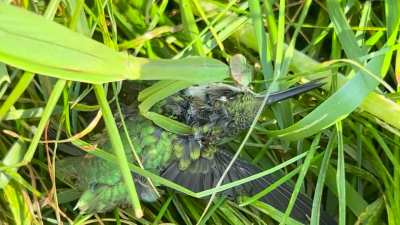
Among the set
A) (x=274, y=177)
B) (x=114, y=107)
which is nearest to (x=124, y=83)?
(x=114, y=107)

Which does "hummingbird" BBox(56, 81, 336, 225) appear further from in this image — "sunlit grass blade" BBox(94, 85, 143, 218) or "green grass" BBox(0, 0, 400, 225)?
"sunlit grass blade" BBox(94, 85, 143, 218)

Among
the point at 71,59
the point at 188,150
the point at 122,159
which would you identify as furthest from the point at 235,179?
the point at 71,59

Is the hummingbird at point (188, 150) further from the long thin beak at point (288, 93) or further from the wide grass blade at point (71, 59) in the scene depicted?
the wide grass blade at point (71, 59)

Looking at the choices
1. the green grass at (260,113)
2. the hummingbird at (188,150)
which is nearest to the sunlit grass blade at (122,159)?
the green grass at (260,113)

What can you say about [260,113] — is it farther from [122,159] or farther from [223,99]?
[122,159]

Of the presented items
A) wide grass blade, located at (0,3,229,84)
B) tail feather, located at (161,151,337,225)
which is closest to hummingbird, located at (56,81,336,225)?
tail feather, located at (161,151,337,225)

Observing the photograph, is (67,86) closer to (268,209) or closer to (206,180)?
(206,180)
